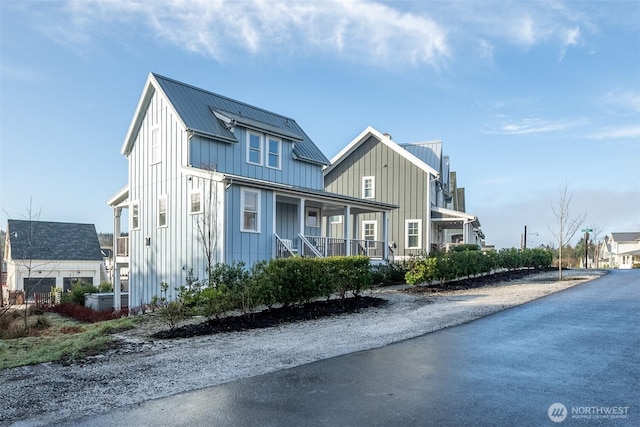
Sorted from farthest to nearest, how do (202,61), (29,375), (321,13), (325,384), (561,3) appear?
(202,61) → (321,13) → (561,3) → (29,375) → (325,384)

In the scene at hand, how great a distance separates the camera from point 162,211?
18.9 m

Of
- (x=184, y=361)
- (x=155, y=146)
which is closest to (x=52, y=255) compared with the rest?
(x=155, y=146)

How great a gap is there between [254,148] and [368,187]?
36.3 ft

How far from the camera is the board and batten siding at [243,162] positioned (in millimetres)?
18141

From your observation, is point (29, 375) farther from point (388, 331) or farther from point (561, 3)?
point (561, 3)

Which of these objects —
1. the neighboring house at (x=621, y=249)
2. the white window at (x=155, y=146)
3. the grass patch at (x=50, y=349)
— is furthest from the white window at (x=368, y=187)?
the neighboring house at (x=621, y=249)

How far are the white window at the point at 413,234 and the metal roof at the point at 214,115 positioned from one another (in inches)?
290

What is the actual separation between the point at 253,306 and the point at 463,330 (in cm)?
471

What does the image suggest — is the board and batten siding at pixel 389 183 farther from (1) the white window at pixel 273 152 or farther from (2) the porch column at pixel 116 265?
(2) the porch column at pixel 116 265

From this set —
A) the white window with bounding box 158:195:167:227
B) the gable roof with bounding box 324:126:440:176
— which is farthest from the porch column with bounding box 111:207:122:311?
the gable roof with bounding box 324:126:440:176

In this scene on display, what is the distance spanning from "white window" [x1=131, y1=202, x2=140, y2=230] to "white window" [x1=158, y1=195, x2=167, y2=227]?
83.0 inches

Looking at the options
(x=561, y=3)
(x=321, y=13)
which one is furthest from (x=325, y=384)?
(x=561, y=3)

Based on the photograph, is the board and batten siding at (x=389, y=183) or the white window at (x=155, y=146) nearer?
the white window at (x=155, y=146)

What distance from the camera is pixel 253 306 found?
10766 mm
